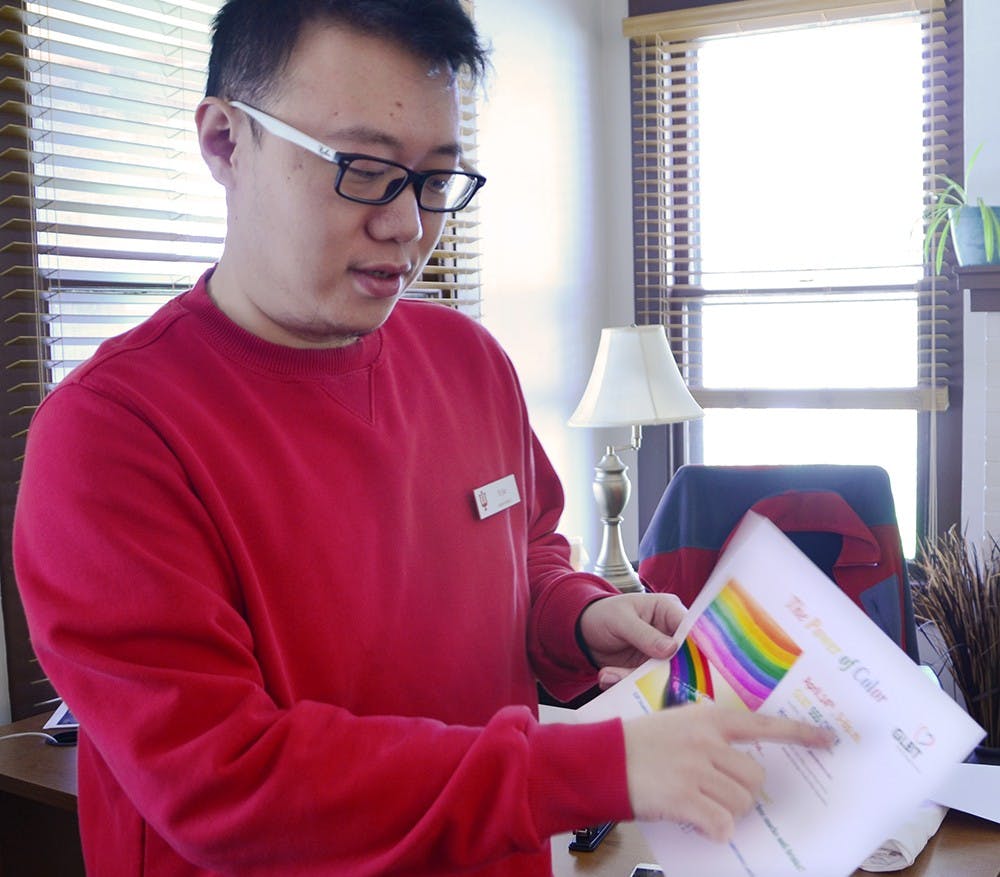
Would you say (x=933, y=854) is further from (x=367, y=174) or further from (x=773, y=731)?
(x=367, y=174)

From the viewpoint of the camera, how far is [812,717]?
81cm

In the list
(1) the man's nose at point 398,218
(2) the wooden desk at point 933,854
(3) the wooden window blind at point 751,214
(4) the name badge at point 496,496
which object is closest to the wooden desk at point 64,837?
(2) the wooden desk at point 933,854

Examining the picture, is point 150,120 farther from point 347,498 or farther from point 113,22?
point 347,498

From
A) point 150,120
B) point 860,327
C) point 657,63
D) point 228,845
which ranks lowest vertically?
point 228,845

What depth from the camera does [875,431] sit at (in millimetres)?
3748

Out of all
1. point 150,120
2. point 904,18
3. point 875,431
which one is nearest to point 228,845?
point 150,120

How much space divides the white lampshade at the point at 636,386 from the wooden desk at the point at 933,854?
1632mm

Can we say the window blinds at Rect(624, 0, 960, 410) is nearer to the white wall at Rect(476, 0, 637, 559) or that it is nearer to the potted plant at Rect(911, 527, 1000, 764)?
the white wall at Rect(476, 0, 637, 559)

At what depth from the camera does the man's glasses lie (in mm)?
906

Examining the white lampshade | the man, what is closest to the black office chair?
the white lampshade

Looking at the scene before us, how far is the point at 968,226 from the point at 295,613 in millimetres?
2851

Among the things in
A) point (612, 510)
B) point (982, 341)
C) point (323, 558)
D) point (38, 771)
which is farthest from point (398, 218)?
point (982, 341)

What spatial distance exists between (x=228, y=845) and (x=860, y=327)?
336cm

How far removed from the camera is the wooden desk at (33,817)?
1.66 m
